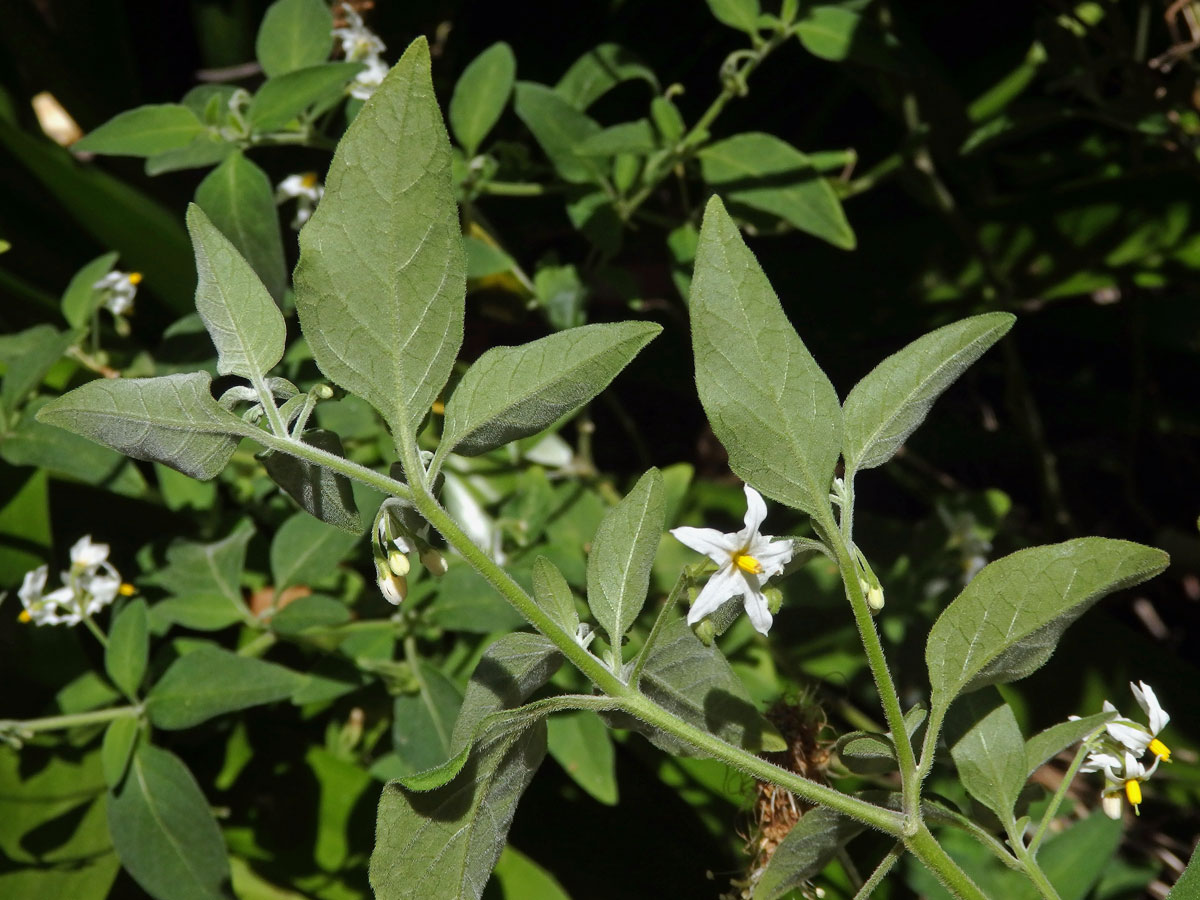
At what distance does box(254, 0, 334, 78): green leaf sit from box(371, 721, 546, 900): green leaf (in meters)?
0.61

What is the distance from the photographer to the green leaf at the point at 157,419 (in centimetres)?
42

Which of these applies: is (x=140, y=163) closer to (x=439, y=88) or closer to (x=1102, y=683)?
(x=439, y=88)

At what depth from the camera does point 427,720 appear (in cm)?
82

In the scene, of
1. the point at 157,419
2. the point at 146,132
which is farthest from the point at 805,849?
the point at 146,132

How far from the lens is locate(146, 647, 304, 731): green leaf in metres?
0.76

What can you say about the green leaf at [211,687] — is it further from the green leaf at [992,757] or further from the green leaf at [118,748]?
the green leaf at [992,757]

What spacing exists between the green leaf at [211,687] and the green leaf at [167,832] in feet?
0.13

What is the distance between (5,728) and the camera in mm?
783

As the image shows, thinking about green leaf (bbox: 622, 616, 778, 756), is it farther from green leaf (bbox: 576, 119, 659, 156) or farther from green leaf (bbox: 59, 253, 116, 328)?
green leaf (bbox: 59, 253, 116, 328)

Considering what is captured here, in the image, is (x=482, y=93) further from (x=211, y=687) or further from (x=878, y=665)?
(x=878, y=665)

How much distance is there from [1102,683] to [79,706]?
91 cm

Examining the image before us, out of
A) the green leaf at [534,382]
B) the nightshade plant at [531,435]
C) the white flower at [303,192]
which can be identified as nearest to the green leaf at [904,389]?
the nightshade plant at [531,435]

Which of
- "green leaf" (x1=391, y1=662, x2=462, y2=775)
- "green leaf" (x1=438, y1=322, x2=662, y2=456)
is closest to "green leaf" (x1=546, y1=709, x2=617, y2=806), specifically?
"green leaf" (x1=391, y1=662, x2=462, y2=775)

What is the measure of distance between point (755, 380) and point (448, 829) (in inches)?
9.2
